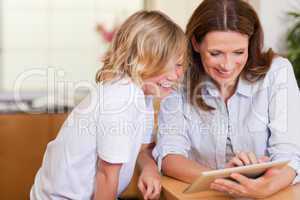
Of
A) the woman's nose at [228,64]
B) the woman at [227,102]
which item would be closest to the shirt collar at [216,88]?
the woman at [227,102]

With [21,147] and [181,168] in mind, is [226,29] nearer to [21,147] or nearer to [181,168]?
[181,168]

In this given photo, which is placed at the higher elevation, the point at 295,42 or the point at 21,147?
the point at 295,42

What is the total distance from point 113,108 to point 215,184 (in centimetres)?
34

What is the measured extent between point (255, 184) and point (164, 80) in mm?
418

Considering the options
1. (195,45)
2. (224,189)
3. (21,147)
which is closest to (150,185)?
(224,189)

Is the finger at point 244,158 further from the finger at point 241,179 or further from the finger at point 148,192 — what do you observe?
the finger at point 148,192

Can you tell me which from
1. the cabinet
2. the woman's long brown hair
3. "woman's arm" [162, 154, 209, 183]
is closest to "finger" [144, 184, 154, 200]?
"woman's arm" [162, 154, 209, 183]

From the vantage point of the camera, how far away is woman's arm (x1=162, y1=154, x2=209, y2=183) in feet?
5.25

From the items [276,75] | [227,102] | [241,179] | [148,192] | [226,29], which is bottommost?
[148,192]

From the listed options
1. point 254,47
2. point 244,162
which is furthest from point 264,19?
point 244,162

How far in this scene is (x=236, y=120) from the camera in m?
1.78

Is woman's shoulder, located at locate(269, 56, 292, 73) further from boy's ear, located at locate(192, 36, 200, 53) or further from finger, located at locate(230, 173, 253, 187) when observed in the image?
finger, located at locate(230, 173, 253, 187)

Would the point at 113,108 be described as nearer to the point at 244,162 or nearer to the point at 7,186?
the point at 244,162

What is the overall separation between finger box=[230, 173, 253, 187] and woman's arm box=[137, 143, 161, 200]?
0.27 m
